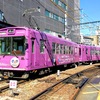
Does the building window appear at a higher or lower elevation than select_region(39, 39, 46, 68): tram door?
higher

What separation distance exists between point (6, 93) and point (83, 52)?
2476 centimetres

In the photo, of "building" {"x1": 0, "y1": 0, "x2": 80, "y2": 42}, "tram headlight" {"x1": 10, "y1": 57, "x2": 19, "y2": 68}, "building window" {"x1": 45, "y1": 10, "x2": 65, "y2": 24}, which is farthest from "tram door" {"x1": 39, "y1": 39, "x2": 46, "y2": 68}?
"building window" {"x1": 45, "y1": 10, "x2": 65, "y2": 24}

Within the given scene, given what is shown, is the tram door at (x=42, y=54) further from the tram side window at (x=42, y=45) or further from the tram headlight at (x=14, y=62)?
the tram headlight at (x=14, y=62)

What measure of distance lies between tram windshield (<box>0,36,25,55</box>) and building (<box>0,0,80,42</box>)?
7.06 m

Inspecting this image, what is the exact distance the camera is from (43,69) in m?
16.7

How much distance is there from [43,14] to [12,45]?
107 ft

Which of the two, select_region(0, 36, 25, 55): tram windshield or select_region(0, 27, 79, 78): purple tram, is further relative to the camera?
select_region(0, 36, 25, 55): tram windshield

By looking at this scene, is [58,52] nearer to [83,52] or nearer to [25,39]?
[25,39]

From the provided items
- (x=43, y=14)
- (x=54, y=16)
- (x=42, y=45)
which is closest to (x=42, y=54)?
(x=42, y=45)

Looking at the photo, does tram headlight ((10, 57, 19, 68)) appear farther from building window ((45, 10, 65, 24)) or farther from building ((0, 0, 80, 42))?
building window ((45, 10, 65, 24))

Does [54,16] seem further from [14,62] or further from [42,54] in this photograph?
A: [14,62]

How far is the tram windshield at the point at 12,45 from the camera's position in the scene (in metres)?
13.9

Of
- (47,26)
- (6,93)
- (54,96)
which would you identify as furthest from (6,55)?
(47,26)

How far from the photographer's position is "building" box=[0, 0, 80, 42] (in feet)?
112
